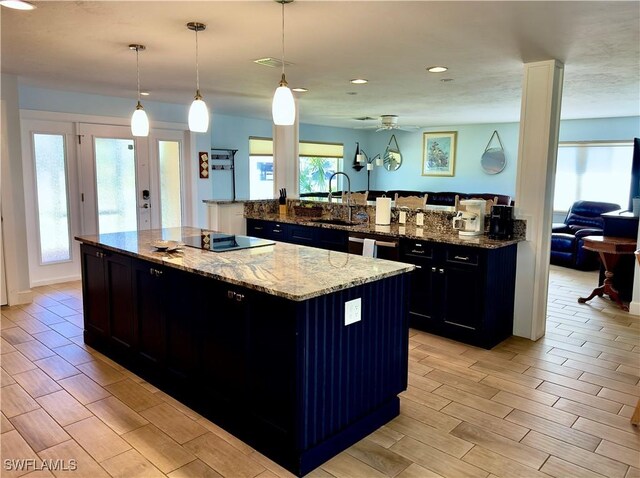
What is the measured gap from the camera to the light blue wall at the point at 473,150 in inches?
314

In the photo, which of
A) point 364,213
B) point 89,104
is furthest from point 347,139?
point 89,104

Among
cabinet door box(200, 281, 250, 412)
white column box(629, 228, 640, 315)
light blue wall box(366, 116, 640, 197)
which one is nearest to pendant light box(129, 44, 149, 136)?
cabinet door box(200, 281, 250, 412)

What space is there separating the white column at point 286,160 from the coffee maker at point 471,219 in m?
2.48

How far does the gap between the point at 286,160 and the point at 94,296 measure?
9.76ft

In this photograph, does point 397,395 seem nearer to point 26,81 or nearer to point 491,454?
point 491,454

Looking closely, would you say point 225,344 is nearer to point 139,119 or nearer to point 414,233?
point 139,119

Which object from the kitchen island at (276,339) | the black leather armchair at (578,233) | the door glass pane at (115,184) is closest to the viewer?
the kitchen island at (276,339)

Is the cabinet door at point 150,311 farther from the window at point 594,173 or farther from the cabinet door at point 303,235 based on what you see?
the window at point 594,173

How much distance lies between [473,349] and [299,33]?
2.77 meters

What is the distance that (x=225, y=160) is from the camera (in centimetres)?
802

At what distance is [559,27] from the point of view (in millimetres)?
2932

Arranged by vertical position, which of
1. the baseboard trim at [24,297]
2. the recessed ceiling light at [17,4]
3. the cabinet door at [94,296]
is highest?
the recessed ceiling light at [17,4]

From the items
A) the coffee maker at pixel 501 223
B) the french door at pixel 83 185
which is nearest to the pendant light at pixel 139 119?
the french door at pixel 83 185

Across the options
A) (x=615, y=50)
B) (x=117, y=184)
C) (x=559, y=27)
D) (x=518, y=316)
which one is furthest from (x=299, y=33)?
(x=117, y=184)
